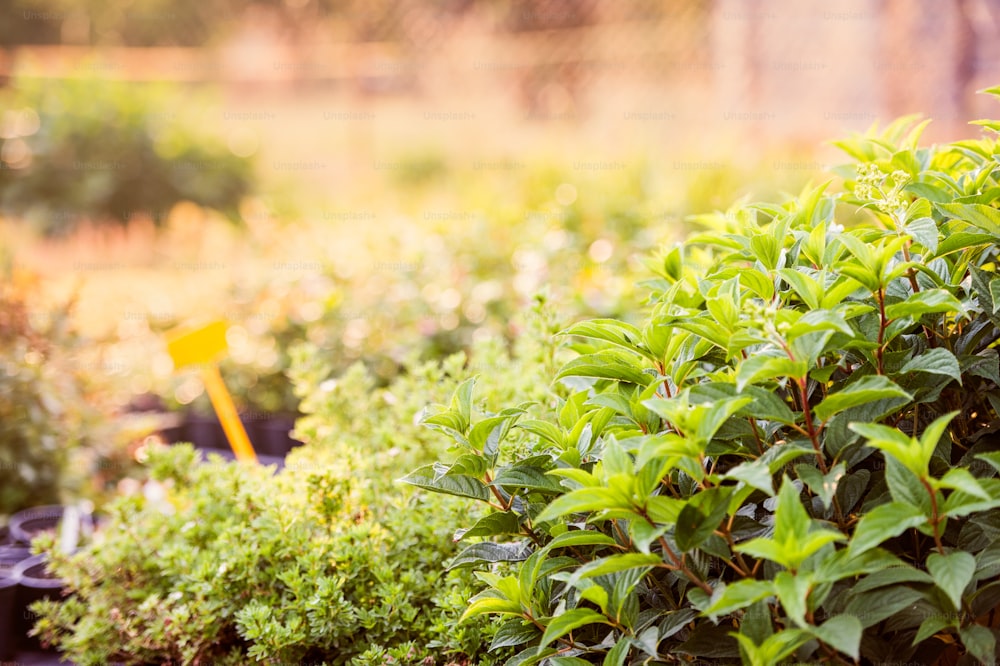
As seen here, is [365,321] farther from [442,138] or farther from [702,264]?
[442,138]

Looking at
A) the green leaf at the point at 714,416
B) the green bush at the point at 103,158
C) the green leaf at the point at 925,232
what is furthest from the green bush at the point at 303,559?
the green bush at the point at 103,158

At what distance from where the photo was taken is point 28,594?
205 cm

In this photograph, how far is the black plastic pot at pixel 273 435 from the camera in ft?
11.0

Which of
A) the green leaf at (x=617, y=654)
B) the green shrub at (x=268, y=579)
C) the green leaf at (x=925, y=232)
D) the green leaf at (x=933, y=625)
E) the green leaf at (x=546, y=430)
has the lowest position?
the green shrub at (x=268, y=579)

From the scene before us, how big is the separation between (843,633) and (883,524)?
0.39 ft

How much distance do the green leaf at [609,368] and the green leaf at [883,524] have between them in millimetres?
372

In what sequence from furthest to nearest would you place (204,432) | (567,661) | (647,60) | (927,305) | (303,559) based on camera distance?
(647,60) → (204,432) → (303,559) → (567,661) → (927,305)

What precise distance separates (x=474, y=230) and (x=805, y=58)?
4.91m

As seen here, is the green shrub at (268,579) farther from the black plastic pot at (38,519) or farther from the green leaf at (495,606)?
the black plastic pot at (38,519)

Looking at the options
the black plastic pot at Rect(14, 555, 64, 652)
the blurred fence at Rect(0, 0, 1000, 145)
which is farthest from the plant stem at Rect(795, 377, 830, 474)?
the blurred fence at Rect(0, 0, 1000, 145)

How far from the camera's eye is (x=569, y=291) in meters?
3.07

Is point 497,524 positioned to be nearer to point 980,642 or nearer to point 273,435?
point 980,642

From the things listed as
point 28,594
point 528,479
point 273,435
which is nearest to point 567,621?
point 528,479

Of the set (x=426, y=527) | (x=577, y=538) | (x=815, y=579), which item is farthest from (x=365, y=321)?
(x=815, y=579)
